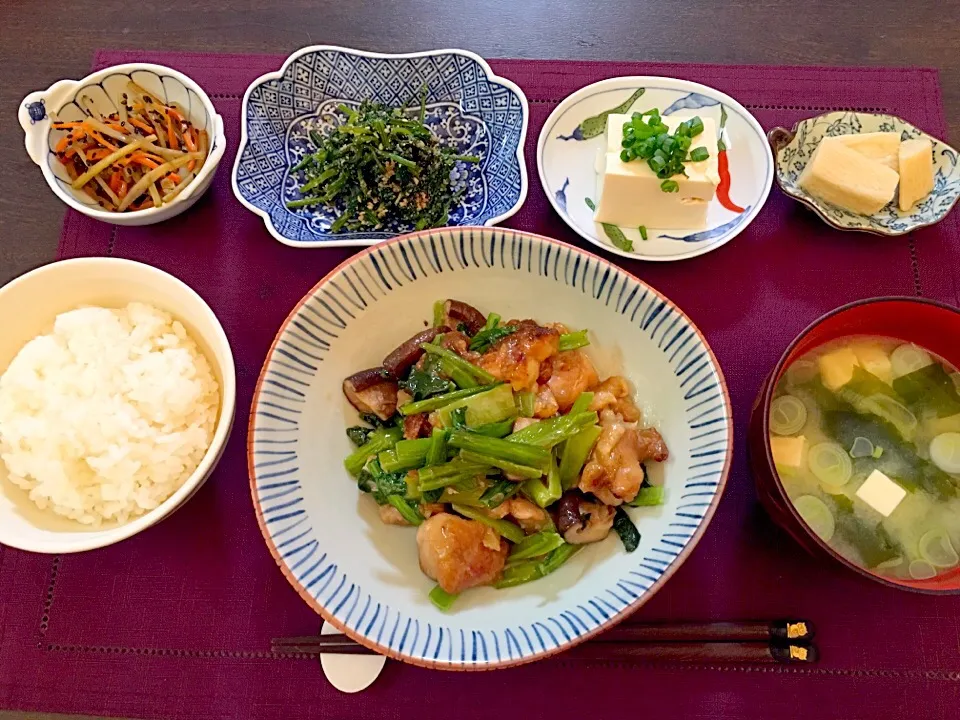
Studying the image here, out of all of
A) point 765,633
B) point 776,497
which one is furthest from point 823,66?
point 765,633

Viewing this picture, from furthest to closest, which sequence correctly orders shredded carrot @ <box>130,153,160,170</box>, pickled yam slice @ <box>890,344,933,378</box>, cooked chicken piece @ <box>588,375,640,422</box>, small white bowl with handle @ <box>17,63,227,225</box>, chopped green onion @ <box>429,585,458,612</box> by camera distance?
shredded carrot @ <box>130,153,160,170</box> → small white bowl with handle @ <box>17,63,227,225</box> → pickled yam slice @ <box>890,344,933,378</box> → cooked chicken piece @ <box>588,375,640,422</box> → chopped green onion @ <box>429,585,458,612</box>

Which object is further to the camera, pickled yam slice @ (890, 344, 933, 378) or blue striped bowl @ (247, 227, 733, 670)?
pickled yam slice @ (890, 344, 933, 378)

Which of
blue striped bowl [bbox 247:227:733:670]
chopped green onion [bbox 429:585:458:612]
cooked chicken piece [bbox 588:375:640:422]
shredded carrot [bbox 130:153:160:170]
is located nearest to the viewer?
blue striped bowl [bbox 247:227:733:670]

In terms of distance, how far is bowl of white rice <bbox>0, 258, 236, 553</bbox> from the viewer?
154cm

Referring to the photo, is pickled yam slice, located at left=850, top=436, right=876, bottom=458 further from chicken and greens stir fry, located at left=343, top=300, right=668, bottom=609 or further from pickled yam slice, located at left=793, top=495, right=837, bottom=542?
chicken and greens stir fry, located at left=343, top=300, right=668, bottom=609

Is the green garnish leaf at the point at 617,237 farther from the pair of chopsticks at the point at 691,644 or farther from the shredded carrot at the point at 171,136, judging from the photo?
the shredded carrot at the point at 171,136

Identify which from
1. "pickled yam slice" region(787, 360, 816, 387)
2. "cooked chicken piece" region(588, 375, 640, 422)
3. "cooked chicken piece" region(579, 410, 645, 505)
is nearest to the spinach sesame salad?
"cooked chicken piece" region(588, 375, 640, 422)

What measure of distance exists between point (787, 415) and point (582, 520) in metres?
0.60

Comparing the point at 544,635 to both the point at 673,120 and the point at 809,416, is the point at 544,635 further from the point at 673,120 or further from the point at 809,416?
the point at 673,120

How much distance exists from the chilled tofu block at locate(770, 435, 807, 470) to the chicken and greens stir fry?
1.00ft

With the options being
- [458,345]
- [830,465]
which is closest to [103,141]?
[458,345]

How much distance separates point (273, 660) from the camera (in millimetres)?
1629

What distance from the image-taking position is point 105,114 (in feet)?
6.53

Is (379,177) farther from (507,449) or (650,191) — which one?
(507,449)
